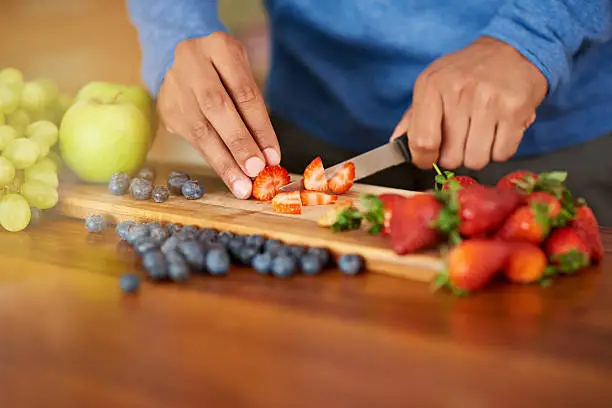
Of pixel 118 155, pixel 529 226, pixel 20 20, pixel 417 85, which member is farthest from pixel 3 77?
pixel 20 20

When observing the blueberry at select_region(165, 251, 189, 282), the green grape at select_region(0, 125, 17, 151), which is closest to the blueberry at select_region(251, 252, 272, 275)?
the blueberry at select_region(165, 251, 189, 282)

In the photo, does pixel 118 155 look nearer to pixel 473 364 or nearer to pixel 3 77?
pixel 3 77

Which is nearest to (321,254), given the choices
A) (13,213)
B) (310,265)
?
(310,265)

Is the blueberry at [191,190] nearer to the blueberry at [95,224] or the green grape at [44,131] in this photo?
the blueberry at [95,224]

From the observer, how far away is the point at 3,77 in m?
1.50

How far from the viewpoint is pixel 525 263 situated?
41.0 inches

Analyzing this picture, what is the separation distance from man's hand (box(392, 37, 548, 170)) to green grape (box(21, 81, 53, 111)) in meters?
0.83

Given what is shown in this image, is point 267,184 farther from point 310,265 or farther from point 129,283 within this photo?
point 129,283

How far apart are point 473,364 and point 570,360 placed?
125 millimetres

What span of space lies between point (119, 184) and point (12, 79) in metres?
0.35

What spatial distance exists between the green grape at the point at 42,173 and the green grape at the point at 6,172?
0.09 meters

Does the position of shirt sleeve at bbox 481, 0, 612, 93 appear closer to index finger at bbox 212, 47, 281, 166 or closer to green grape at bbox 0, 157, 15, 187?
index finger at bbox 212, 47, 281, 166

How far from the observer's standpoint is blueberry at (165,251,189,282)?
104cm

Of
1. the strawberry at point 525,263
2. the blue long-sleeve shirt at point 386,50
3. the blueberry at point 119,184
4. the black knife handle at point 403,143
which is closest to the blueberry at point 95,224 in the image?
the blueberry at point 119,184
